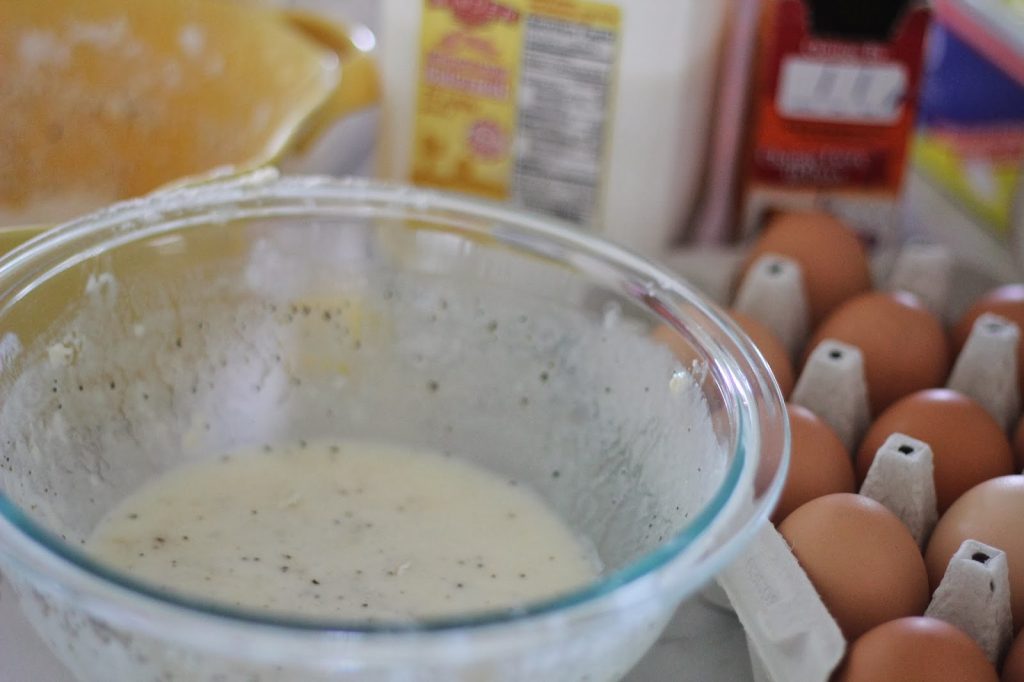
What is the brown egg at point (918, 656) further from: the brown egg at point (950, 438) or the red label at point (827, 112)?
the red label at point (827, 112)

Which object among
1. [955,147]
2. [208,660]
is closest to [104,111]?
[208,660]

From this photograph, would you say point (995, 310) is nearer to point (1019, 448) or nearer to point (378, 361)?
point (1019, 448)

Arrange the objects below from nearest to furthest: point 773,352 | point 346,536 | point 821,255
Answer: point 346,536, point 773,352, point 821,255

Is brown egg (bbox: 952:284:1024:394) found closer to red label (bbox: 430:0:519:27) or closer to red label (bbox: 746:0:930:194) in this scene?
red label (bbox: 746:0:930:194)

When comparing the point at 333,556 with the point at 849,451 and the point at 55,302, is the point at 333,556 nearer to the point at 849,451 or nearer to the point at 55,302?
the point at 55,302

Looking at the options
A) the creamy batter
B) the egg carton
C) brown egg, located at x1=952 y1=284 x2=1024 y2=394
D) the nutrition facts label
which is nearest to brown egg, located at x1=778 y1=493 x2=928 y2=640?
the egg carton

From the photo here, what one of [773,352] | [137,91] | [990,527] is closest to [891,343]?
[773,352]
